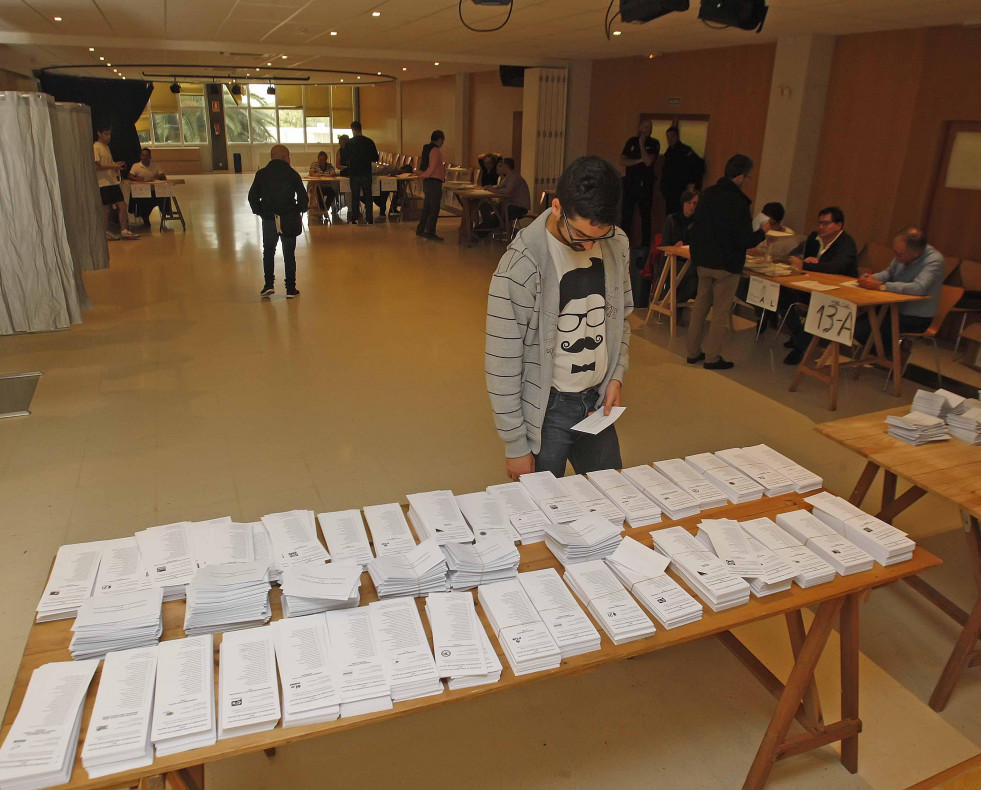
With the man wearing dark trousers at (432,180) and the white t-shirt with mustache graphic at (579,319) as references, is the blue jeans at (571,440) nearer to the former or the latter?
the white t-shirt with mustache graphic at (579,319)

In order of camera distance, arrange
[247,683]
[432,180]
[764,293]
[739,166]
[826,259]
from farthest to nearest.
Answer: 1. [432,180]
2. [826,259]
3. [764,293]
4. [739,166]
5. [247,683]

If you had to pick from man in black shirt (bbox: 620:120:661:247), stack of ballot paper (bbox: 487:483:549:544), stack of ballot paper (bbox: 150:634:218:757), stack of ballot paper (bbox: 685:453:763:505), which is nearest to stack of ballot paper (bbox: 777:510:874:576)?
stack of ballot paper (bbox: 685:453:763:505)

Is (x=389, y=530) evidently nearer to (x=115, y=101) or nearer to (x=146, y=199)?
(x=146, y=199)

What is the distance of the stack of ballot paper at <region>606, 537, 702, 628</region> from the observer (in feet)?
5.86

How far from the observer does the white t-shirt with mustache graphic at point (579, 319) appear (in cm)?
236

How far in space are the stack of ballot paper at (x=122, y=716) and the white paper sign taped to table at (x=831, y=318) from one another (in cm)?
500

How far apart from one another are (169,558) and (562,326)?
1.38m

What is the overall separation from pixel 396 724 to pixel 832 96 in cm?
821

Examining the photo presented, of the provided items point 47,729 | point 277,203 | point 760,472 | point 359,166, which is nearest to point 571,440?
point 760,472

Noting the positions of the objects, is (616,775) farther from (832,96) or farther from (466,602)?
(832,96)

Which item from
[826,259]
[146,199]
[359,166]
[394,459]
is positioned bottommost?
[394,459]

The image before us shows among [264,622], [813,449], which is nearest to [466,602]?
[264,622]

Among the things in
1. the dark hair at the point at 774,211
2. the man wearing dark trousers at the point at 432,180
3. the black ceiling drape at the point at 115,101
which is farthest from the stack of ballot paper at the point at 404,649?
the black ceiling drape at the point at 115,101

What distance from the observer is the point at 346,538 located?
2012 millimetres
